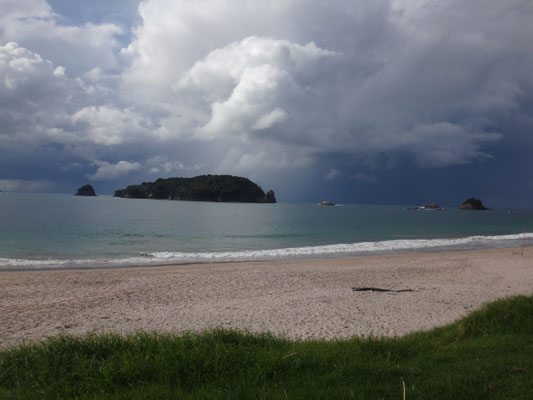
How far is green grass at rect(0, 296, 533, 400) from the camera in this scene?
345 cm

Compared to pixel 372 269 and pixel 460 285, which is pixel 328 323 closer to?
pixel 460 285

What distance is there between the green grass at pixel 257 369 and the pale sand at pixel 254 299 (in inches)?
121

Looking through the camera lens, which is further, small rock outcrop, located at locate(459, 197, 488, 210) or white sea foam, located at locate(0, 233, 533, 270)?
small rock outcrop, located at locate(459, 197, 488, 210)

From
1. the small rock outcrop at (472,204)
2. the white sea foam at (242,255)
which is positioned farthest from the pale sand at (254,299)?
the small rock outcrop at (472,204)

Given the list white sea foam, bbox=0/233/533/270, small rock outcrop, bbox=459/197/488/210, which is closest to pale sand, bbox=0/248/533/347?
white sea foam, bbox=0/233/533/270

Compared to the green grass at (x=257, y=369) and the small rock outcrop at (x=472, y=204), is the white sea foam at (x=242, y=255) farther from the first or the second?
the small rock outcrop at (x=472, y=204)

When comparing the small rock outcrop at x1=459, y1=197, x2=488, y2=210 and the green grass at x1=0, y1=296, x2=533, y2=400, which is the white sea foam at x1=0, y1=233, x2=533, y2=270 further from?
the small rock outcrop at x1=459, y1=197, x2=488, y2=210

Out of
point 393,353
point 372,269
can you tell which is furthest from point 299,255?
point 393,353

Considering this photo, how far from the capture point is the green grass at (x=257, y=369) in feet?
11.3

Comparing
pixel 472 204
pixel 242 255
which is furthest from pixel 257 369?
pixel 472 204

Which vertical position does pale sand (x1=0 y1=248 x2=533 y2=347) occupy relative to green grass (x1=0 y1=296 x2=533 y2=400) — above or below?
below

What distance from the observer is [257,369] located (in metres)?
4.03

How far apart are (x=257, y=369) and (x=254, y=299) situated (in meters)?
8.24

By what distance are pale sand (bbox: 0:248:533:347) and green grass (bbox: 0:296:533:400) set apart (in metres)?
3.08
